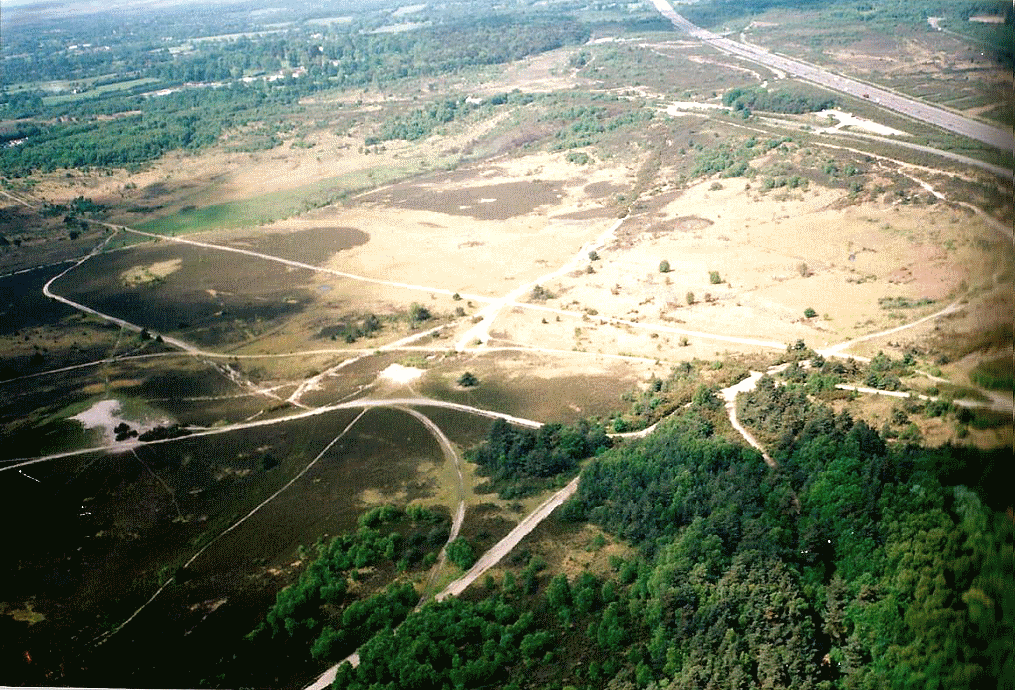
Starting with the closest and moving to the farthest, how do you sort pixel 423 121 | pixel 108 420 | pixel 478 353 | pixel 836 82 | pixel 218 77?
pixel 108 420
pixel 478 353
pixel 836 82
pixel 423 121
pixel 218 77

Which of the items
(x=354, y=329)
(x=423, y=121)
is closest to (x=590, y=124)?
(x=423, y=121)

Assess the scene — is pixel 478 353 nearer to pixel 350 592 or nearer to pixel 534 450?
pixel 534 450

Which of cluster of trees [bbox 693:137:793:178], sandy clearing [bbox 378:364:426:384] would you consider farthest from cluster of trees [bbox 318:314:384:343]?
cluster of trees [bbox 693:137:793:178]

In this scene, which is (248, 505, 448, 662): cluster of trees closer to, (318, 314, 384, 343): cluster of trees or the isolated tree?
(318, 314, 384, 343): cluster of trees

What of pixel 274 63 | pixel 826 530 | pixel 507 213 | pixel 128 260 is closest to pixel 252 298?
pixel 128 260

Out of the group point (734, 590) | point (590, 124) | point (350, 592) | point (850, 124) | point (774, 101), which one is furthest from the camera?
point (590, 124)

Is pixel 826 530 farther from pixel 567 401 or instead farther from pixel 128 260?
pixel 128 260

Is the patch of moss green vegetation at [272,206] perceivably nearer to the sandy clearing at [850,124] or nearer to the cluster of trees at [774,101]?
the cluster of trees at [774,101]
